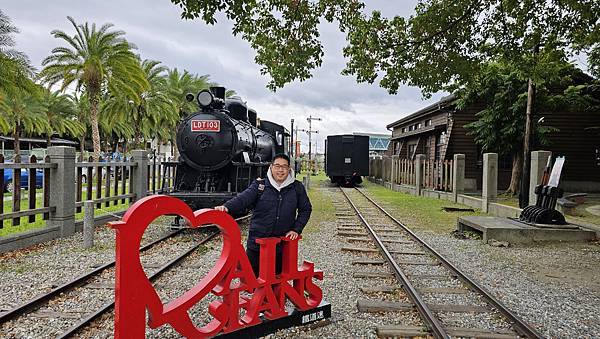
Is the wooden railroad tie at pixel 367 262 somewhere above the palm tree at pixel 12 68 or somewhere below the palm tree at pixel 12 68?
below

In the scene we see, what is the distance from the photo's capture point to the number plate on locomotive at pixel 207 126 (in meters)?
9.67

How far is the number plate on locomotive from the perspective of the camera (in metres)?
9.67

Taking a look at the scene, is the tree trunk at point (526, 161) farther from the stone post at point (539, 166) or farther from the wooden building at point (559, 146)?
the wooden building at point (559, 146)

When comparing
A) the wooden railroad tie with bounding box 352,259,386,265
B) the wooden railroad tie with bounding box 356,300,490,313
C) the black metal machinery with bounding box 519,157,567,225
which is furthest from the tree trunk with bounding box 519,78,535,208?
the wooden railroad tie with bounding box 356,300,490,313

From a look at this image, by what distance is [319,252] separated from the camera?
813 centimetres

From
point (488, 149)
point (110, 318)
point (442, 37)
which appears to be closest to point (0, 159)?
point (110, 318)

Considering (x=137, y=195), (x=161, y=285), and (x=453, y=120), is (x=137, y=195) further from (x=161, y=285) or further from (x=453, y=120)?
(x=453, y=120)

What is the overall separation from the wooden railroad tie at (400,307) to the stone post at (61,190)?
6377 mm

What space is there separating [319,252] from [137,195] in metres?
6.40

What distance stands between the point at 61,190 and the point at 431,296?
23.2 feet

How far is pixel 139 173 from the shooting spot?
12.4 meters

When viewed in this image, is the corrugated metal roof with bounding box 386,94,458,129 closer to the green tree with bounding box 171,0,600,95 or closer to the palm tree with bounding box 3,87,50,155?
the green tree with bounding box 171,0,600,95

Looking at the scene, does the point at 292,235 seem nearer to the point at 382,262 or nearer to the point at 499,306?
the point at 499,306

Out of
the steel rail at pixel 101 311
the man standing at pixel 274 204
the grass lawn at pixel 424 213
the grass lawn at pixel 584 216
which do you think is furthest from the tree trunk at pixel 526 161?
the man standing at pixel 274 204
